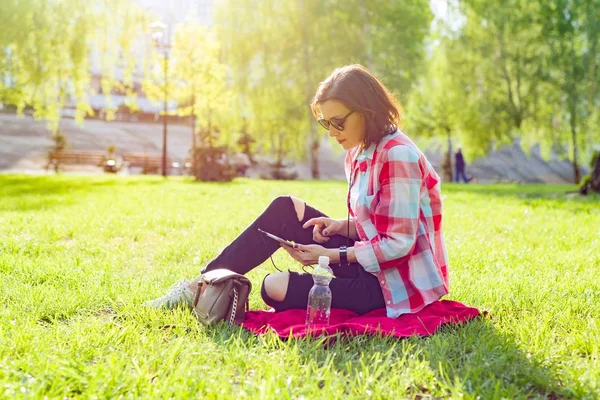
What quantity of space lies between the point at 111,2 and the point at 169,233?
1532cm

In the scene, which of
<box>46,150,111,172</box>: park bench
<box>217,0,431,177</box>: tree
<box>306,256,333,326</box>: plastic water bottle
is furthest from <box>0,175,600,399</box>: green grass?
<box>46,150,111,172</box>: park bench

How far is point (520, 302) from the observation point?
4.29m

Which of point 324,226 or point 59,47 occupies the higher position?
point 59,47

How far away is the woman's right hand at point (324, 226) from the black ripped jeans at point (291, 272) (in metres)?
0.05

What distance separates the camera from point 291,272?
3.87m

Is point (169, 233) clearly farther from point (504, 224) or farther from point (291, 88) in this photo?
point (291, 88)

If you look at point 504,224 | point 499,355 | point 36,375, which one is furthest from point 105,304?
point 504,224

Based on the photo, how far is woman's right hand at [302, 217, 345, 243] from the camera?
4.03m

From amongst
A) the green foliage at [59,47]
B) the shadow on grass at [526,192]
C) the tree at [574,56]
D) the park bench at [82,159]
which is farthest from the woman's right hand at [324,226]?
the tree at [574,56]

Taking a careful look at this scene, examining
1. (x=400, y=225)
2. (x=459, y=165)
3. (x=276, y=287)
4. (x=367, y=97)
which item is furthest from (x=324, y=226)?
(x=459, y=165)

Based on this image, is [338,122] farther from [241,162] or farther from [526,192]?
[241,162]

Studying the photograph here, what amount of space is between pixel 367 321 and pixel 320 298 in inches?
11.9

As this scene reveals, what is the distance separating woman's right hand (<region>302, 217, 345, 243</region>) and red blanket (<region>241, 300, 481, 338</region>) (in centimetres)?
50

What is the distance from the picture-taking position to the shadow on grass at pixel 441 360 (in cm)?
275
